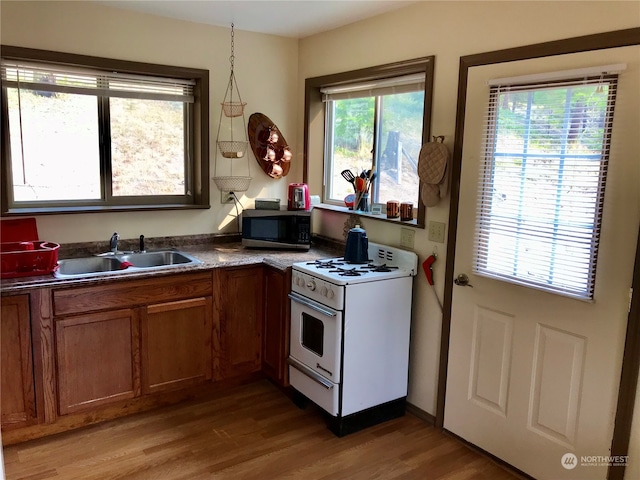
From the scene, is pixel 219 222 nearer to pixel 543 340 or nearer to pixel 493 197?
pixel 493 197

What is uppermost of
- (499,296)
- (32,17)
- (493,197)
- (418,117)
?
(32,17)

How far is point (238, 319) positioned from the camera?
10.6 feet

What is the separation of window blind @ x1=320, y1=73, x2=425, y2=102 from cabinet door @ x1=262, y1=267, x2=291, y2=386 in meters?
1.30

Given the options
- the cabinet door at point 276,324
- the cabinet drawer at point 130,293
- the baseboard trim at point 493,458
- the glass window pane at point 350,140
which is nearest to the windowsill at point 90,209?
the cabinet drawer at point 130,293

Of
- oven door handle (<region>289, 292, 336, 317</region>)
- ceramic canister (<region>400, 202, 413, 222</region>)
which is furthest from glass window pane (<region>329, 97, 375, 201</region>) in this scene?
oven door handle (<region>289, 292, 336, 317</region>)

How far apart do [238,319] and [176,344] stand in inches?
16.0

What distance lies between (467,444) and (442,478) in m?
0.33

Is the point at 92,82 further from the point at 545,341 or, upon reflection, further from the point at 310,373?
the point at 545,341

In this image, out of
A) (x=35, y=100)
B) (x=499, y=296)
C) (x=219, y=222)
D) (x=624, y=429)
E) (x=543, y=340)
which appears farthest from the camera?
(x=219, y=222)

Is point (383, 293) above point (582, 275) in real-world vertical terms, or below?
below

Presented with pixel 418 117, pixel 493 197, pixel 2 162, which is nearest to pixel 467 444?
pixel 493 197

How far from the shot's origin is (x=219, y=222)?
145 inches

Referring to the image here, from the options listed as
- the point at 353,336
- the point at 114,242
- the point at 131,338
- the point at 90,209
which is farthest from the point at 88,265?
the point at 353,336

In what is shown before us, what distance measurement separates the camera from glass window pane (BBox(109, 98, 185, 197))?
329 cm
